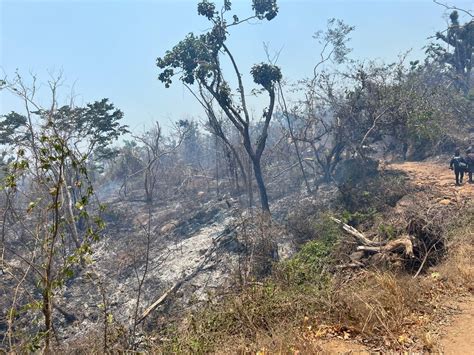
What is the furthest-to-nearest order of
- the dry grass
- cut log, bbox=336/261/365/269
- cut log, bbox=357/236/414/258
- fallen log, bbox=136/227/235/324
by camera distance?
fallen log, bbox=136/227/235/324 → cut log, bbox=336/261/365/269 → cut log, bbox=357/236/414/258 → the dry grass

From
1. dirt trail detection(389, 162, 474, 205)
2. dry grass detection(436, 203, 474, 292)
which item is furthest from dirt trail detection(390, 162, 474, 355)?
dry grass detection(436, 203, 474, 292)

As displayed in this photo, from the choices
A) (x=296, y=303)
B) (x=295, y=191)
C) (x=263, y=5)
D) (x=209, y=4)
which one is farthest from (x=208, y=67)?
(x=296, y=303)

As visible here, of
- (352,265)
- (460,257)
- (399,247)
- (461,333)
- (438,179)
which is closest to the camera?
(461,333)

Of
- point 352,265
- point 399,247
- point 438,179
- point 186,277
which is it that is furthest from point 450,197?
point 186,277

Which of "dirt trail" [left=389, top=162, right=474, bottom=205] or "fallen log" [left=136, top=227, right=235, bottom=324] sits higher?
"dirt trail" [left=389, top=162, right=474, bottom=205]

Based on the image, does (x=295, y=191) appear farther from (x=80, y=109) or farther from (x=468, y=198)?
(x=80, y=109)

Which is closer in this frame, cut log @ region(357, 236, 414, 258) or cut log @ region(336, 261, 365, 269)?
cut log @ region(357, 236, 414, 258)

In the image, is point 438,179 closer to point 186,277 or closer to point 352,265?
point 352,265

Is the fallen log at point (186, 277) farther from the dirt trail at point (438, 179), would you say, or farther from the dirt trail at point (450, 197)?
the dirt trail at point (438, 179)

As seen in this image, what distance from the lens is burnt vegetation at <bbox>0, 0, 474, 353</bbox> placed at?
419 cm

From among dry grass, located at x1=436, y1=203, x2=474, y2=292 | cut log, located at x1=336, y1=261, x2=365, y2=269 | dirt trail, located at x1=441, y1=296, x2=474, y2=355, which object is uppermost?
dry grass, located at x1=436, y1=203, x2=474, y2=292

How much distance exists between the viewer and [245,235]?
955 cm

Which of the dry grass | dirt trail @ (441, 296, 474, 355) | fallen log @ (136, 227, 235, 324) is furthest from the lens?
fallen log @ (136, 227, 235, 324)

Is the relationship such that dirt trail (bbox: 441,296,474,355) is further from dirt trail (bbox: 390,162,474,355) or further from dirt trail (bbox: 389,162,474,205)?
dirt trail (bbox: 389,162,474,205)
